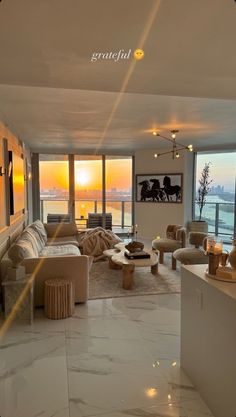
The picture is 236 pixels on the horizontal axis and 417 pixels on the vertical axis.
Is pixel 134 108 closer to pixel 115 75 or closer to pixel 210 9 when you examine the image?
pixel 115 75

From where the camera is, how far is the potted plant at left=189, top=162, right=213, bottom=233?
293 inches

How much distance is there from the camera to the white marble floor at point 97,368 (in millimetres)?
1912

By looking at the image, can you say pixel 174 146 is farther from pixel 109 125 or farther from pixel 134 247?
pixel 134 247

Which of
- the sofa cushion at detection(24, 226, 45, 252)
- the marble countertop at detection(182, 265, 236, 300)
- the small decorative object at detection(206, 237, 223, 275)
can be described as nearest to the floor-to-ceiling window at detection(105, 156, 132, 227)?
the sofa cushion at detection(24, 226, 45, 252)

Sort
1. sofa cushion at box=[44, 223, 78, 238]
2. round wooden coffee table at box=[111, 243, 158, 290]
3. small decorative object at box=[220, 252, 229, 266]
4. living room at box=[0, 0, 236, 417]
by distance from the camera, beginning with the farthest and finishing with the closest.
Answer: sofa cushion at box=[44, 223, 78, 238] < round wooden coffee table at box=[111, 243, 158, 290] < small decorative object at box=[220, 252, 229, 266] < living room at box=[0, 0, 236, 417]

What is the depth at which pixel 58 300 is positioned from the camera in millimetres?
3160

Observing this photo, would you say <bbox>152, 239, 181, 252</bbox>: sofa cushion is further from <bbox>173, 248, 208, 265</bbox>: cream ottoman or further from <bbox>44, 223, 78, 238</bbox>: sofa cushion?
<bbox>44, 223, 78, 238</bbox>: sofa cushion

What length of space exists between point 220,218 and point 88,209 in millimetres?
3659

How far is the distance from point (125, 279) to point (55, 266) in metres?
1.11

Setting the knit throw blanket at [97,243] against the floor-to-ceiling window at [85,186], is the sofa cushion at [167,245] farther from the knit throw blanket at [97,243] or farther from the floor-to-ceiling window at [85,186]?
the floor-to-ceiling window at [85,186]

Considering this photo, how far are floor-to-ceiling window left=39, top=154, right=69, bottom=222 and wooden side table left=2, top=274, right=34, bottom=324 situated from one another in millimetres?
5183

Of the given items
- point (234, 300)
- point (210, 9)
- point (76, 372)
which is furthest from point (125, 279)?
point (210, 9)

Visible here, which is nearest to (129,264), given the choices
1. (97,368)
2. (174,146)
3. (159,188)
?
(97,368)

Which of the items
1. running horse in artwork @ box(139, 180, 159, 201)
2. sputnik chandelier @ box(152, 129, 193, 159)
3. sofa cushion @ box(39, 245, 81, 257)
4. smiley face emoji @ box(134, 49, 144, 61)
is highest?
sputnik chandelier @ box(152, 129, 193, 159)
